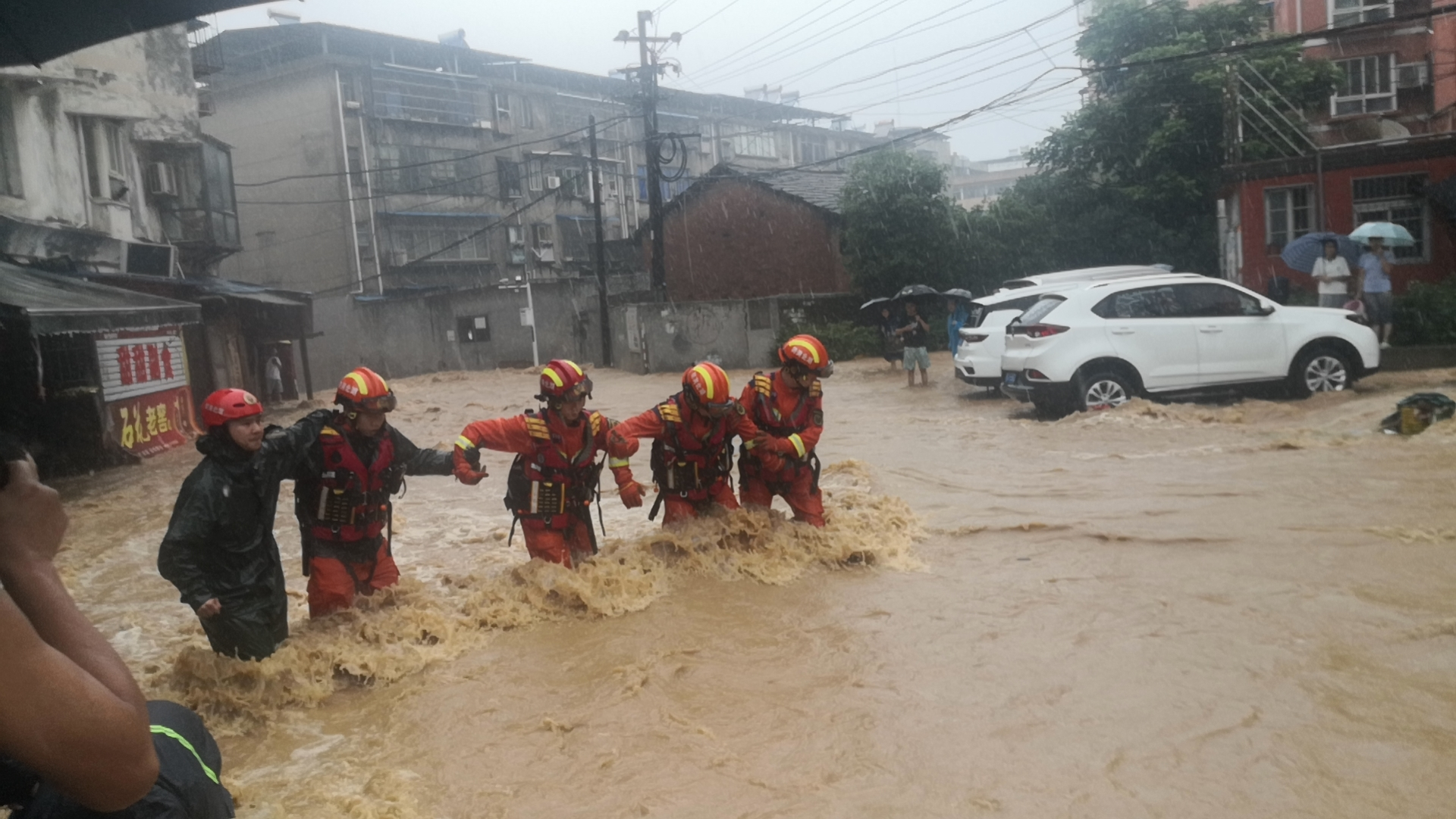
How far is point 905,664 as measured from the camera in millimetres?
5398

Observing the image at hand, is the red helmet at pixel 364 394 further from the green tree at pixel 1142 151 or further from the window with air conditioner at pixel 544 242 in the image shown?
the window with air conditioner at pixel 544 242

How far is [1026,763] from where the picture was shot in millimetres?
4145

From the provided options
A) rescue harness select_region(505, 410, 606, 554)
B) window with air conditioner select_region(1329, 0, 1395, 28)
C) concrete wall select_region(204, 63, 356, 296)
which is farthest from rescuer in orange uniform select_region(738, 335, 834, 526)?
concrete wall select_region(204, 63, 356, 296)

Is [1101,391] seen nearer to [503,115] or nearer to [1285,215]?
[1285,215]

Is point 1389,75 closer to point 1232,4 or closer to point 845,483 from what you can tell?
point 1232,4

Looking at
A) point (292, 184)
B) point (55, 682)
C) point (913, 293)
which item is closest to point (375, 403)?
point (55, 682)

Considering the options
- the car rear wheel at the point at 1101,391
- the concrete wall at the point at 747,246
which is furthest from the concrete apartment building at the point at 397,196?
the car rear wheel at the point at 1101,391

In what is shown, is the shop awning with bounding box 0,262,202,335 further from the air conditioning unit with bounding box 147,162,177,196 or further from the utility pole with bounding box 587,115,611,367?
the utility pole with bounding box 587,115,611,367

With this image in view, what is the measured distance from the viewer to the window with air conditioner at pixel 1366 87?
86.3ft

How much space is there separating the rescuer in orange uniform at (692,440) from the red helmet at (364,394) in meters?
1.44

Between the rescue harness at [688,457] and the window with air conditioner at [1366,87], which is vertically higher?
the window with air conditioner at [1366,87]

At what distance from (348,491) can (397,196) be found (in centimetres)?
3287

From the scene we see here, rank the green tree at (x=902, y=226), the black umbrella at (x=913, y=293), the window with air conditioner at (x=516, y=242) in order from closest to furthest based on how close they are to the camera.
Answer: the black umbrella at (x=913, y=293), the green tree at (x=902, y=226), the window with air conditioner at (x=516, y=242)

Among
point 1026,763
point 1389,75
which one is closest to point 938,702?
point 1026,763
